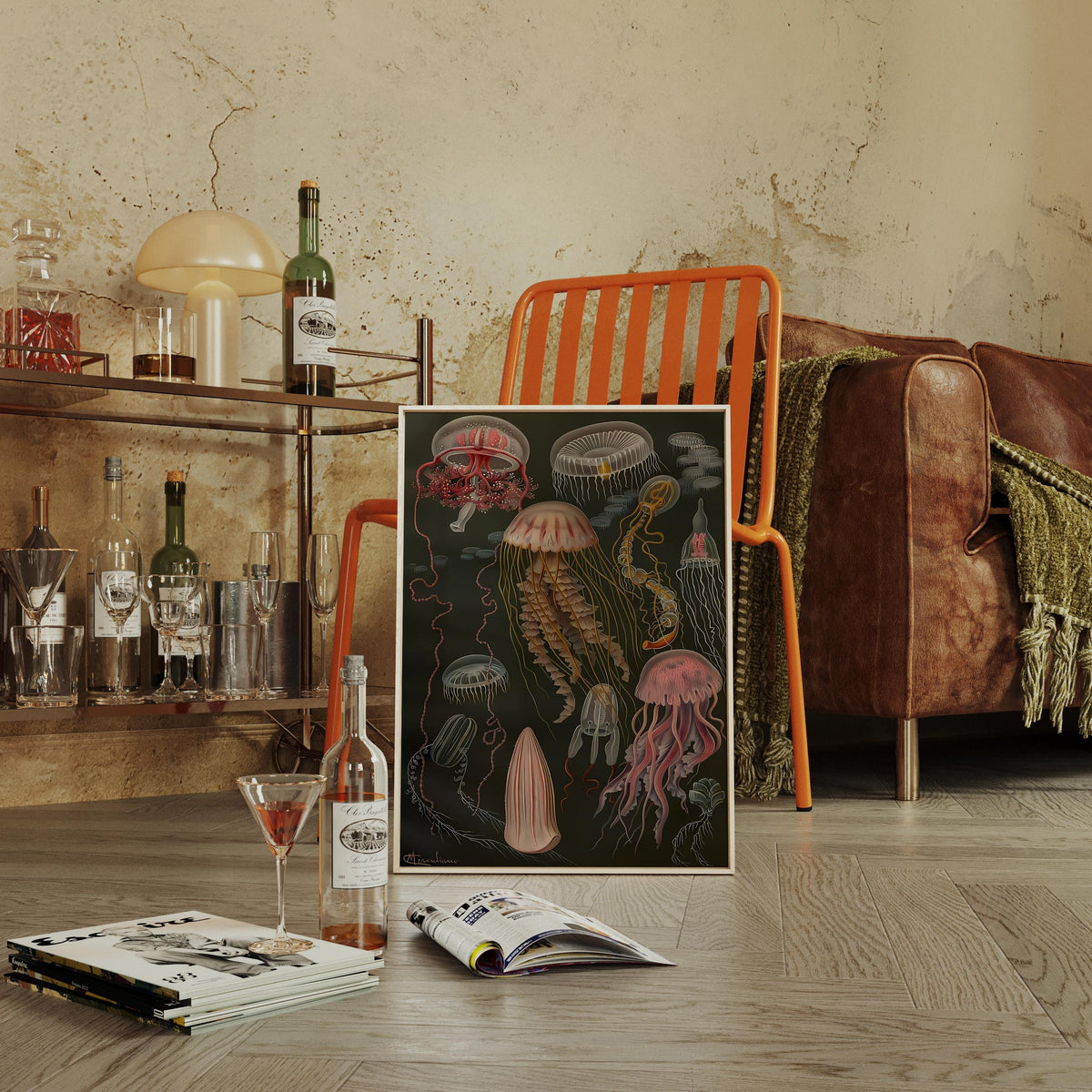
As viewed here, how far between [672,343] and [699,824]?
90cm

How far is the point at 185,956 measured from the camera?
1.02 metres

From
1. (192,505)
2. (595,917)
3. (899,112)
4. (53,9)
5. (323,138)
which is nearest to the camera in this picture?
(595,917)

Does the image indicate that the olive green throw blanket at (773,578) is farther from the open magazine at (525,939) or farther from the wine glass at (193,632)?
the open magazine at (525,939)

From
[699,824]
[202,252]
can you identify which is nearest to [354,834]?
[699,824]

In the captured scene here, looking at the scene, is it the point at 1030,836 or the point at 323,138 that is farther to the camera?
the point at 323,138

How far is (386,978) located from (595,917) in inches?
11.6

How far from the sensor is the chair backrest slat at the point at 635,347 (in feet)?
6.93

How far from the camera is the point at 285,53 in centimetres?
237

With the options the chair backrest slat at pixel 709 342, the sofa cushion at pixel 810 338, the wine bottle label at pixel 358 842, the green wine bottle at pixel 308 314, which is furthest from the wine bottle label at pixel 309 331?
the wine bottle label at pixel 358 842

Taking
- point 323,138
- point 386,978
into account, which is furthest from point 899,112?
point 386,978

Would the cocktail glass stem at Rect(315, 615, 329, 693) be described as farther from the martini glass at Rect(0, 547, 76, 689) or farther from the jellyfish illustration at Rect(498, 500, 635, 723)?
the jellyfish illustration at Rect(498, 500, 635, 723)

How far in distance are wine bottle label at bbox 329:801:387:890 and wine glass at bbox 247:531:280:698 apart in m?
0.93

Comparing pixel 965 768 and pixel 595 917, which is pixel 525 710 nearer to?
pixel 595 917

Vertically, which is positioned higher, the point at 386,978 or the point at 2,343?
the point at 2,343
